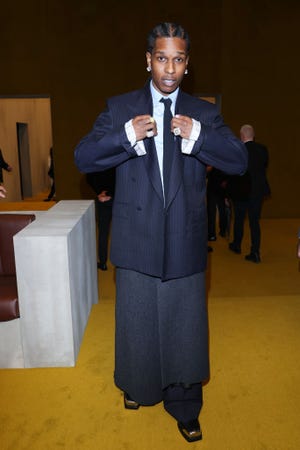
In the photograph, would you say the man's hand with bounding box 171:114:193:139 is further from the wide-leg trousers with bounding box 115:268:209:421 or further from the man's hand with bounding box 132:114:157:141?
the wide-leg trousers with bounding box 115:268:209:421

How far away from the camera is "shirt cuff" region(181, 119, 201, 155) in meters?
1.66

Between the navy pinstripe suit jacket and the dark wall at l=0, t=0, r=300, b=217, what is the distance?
6.40 m

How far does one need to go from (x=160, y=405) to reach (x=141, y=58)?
274 inches

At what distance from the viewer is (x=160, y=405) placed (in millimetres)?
2156

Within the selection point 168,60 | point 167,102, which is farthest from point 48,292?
point 168,60

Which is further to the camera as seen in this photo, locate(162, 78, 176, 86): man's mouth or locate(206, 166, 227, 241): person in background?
locate(206, 166, 227, 241): person in background

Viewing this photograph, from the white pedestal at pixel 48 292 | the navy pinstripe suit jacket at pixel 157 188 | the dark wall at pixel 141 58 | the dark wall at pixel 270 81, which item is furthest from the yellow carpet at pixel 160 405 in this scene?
the dark wall at pixel 141 58

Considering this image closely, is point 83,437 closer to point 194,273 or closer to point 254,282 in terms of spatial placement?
point 194,273

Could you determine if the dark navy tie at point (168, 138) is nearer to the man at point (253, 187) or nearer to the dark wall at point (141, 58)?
the man at point (253, 187)

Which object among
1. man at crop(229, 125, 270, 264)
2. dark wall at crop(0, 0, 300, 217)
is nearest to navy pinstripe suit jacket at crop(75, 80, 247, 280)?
man at crop(229, 125, 270, 264)

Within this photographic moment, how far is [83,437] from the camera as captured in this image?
1916 millimetres

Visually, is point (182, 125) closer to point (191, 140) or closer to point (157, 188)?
point (191, 140)

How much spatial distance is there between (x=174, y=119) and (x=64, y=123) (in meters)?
6.88

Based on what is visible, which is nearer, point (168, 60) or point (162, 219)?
point (168, 60)
